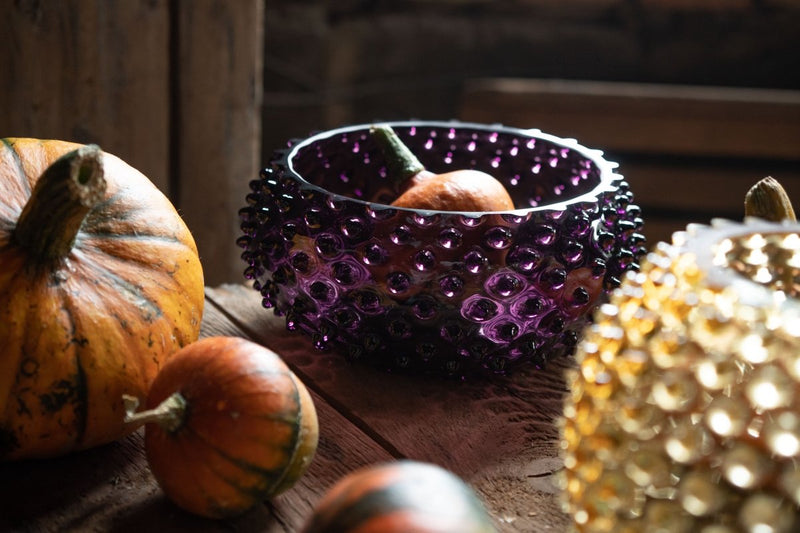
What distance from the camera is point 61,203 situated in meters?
0.71

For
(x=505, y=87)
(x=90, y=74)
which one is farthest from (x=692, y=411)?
(x=505, y=87)

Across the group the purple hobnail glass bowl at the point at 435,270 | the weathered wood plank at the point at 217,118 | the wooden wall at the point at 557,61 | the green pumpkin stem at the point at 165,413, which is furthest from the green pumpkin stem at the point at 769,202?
the wooden wall at the point at 557,61

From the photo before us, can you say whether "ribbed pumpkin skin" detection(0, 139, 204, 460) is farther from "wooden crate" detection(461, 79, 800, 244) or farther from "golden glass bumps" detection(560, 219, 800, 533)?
"wooden crate" detection(461, 79, 800, 244)

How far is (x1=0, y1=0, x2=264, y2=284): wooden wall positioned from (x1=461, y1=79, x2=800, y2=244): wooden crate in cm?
110

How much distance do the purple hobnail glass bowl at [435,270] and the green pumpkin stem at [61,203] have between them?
0.22 m

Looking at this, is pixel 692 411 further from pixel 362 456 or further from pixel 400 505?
pixel 362 456

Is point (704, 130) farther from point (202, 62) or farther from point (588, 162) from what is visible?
point (588, 162)

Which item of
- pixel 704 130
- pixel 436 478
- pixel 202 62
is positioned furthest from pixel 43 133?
pixel 704 130

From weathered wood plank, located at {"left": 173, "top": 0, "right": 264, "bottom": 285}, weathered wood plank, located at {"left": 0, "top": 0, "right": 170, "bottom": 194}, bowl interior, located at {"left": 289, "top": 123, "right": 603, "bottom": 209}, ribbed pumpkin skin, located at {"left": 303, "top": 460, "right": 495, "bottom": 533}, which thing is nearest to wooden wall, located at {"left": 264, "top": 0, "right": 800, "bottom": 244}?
weathered wood plank, located at {"left": 173, "top": 0, "right": 264, "bottom": 285}

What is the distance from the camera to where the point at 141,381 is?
0.77 meters

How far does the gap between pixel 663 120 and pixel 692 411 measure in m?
2.34

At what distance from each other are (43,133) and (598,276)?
1.11 m

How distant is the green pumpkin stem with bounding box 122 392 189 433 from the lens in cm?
64

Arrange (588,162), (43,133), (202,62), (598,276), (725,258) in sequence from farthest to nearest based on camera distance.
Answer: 1. (202,62)
2. (43,133)
3. (588,162)
4. (598,276)
5. (725,258)
